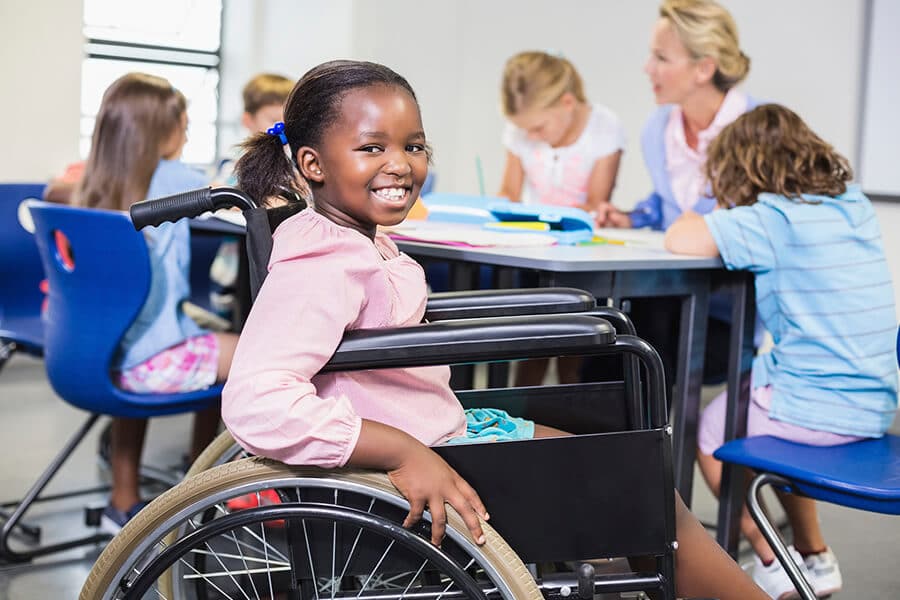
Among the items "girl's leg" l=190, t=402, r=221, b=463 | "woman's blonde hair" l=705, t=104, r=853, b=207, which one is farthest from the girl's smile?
"girl's leg" l=190, t=402, r=221, b=463

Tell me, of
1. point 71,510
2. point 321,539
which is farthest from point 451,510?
point 71,510

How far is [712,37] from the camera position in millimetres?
2814

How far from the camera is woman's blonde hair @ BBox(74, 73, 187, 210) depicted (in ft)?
7.44

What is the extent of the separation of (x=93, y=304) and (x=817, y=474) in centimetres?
131

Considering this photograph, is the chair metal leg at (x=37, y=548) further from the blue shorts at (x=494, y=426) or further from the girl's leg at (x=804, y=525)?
the girl's leg at (x=804, y=525)

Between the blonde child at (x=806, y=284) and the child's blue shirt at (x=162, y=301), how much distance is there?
39.1 inches

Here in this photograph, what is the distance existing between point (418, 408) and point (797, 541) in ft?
3.81

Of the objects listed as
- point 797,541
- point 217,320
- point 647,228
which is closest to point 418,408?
point 797,541

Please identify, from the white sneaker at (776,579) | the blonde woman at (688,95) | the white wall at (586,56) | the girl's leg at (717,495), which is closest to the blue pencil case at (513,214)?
the blonde woman at (688,95)

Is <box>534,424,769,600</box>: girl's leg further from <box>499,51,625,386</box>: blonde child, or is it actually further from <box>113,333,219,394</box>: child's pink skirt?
<box>499,51,625,386</box>: blonde child

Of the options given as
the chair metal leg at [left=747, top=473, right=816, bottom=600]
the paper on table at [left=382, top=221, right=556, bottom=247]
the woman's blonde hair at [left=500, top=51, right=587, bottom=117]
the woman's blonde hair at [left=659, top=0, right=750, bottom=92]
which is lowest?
the chair metal leg at [left=747, top=473, right=816, bottom=600]

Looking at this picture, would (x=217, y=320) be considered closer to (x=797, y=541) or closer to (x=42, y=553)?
(x=42, y=553)

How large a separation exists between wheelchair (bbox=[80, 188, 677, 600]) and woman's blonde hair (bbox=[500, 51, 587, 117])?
7.07 feet

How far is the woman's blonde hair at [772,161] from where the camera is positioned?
77.5 inches
